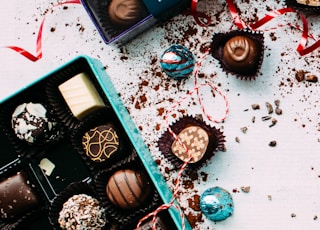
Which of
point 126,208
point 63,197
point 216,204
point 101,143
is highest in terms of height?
point 101,143

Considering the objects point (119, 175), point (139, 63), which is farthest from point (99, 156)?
point (139, 63)

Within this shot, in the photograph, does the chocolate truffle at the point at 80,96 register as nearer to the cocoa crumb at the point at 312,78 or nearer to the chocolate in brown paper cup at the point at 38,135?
the chocolate in brown paper cup at the point at 38,135

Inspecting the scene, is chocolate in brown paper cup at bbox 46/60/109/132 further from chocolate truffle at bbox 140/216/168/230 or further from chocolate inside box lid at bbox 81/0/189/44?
chocolate truffle at bbox 140/216/168/230

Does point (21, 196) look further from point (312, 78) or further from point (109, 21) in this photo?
point (312, 78)

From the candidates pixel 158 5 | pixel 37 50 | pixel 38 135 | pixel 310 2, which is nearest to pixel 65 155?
pixel 38 135

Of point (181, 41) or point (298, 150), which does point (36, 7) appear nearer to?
point (181, 41)

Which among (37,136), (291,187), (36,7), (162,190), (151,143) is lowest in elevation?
(291,187)
